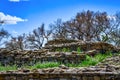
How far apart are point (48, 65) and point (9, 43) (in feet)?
147

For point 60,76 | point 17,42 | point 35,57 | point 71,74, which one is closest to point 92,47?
point 35,57

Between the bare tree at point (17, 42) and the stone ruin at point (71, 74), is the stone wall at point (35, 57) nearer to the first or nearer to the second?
the stone ruin at point (71, 74)

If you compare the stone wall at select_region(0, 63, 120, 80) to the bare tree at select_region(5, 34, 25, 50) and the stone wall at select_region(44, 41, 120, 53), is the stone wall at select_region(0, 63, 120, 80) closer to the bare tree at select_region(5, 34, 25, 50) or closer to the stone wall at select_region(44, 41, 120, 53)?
the stone wall at select_region(44, 41, 120, 53)

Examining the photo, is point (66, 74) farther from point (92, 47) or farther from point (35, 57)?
point (92, 47)

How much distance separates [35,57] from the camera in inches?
662

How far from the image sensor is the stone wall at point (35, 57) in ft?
51.2

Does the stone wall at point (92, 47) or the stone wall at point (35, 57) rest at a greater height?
the stone wall at point (92, 47)

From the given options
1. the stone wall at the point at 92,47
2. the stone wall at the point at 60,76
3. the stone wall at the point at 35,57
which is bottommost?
the stone wall at the point at 60,76

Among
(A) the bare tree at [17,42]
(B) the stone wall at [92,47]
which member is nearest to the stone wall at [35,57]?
(B) the stone wall at [92,47]

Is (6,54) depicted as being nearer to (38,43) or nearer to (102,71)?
(102,71)

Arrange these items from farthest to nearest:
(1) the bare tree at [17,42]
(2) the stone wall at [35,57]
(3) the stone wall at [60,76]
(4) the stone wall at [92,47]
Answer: (1) the bare tree at [17,42]
(4) the stone wall at [92,47]
(2) the stone wall at [35,57]
(3) the stone wall at [60,76]

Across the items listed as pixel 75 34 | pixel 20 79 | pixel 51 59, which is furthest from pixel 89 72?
pixel 75 34

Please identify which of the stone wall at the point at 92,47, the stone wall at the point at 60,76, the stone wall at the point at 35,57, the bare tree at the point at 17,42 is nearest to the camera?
the stone wall at the point at 60,76

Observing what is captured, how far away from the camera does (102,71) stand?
952 cm
